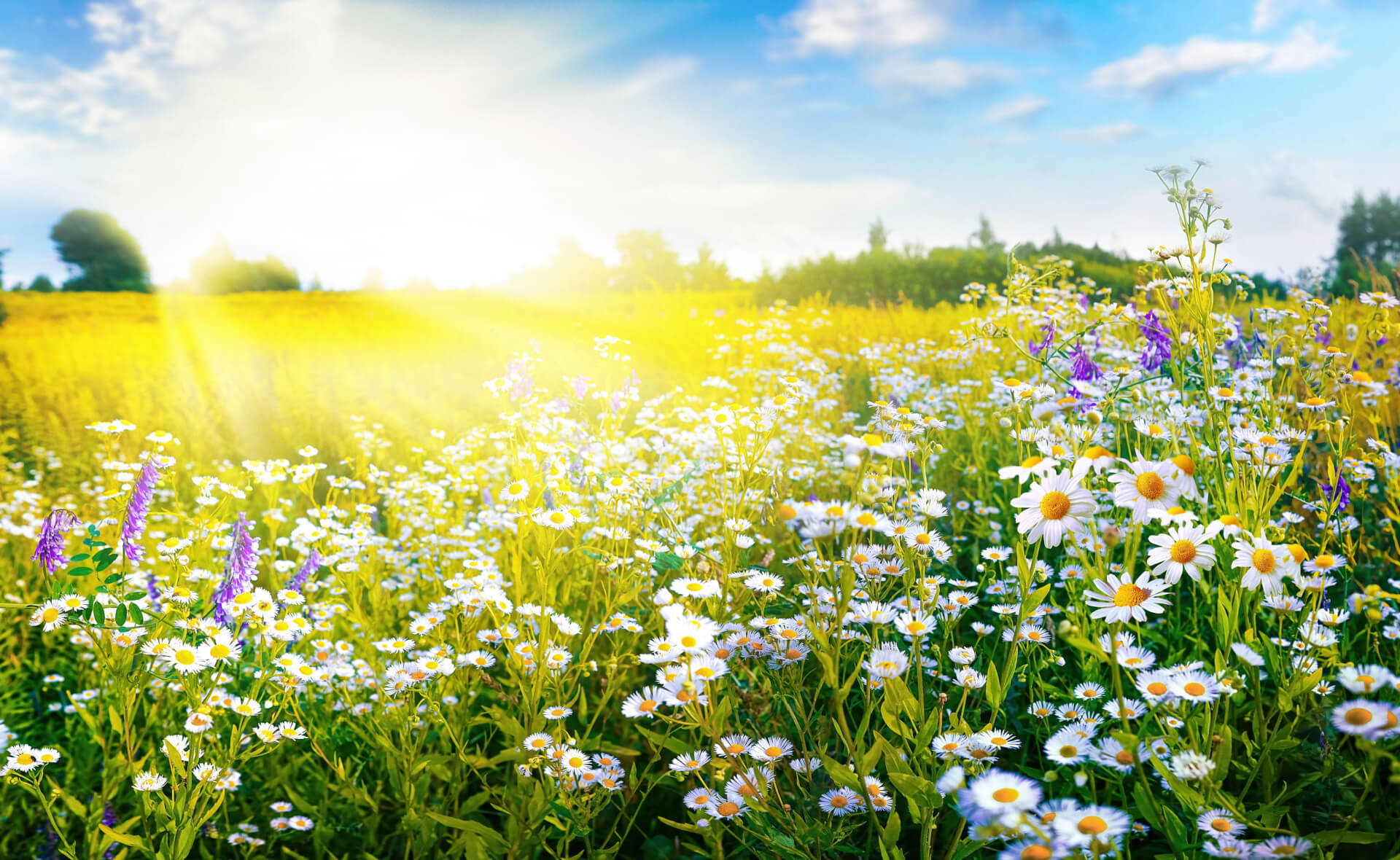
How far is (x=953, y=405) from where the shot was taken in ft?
14.1

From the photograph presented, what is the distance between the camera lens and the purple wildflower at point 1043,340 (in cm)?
365

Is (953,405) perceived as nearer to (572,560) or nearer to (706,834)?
(572,560)

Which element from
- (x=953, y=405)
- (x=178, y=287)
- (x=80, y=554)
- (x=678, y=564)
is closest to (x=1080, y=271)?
(x=953, y=405)

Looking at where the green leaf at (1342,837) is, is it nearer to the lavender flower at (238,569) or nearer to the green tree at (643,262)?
the lavender flower at (238,569)

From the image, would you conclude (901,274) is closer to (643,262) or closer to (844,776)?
(844,776)

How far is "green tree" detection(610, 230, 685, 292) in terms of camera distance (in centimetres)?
4106

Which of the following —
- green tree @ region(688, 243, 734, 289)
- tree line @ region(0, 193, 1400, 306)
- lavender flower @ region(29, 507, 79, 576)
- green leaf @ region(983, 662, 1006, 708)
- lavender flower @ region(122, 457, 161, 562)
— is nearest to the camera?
green leaf @ region(983, 662, 1006, 708)

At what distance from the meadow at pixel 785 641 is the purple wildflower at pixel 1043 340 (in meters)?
0.06

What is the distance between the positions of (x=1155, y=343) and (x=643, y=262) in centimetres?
4048

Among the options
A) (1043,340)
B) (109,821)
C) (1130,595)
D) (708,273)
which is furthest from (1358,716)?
(708,273)

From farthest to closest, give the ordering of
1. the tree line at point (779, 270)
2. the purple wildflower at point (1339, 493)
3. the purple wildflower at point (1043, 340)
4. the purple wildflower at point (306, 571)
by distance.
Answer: the tree line at point (779, 270) < the purple wildflower at point (1043, 340) < the purple wildflower at point (306, 571) < the purple wildflower at point (1339, 493)

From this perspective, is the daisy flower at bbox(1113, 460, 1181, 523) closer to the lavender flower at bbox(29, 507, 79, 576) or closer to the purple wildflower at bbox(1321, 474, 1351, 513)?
the purple wildflower at bbox(1321, 474, 1351, 513)

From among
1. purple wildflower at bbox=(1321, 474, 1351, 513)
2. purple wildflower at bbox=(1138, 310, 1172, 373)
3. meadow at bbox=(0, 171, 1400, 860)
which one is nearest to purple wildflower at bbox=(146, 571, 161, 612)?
meadow at bbox=(0, 171, 1400, 860)

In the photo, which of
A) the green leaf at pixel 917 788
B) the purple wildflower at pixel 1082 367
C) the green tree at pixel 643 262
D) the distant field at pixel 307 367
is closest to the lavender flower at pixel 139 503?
the distant field at pixel 307 367
